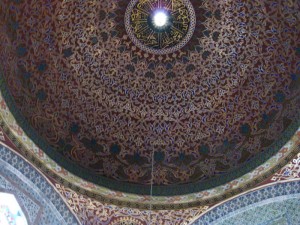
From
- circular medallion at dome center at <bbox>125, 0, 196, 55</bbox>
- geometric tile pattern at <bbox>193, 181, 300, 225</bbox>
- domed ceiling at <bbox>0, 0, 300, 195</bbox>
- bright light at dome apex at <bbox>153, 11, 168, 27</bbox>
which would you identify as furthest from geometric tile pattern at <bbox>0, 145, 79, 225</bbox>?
bright light at dome apex at <bbox>153, 11, 168, 27</bbox>

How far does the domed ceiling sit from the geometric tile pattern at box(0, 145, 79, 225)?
1.70 ft

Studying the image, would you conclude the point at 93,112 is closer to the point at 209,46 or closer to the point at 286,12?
the point at 209,46

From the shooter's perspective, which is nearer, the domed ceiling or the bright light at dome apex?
the domed ceiling

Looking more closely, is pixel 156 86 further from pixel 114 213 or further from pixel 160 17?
pixel 114 213

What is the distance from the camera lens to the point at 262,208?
8430 millimetres

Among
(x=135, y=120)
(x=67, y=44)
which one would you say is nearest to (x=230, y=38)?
(x=135, y=120)

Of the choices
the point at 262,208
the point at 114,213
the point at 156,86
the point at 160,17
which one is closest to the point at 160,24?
the point at 160,17

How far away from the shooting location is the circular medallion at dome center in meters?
9.73

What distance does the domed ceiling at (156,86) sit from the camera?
29.5ft

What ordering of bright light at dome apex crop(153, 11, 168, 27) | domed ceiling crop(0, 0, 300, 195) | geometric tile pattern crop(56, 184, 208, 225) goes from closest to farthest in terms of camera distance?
geometric tile pattern crop(56, 184, 208, 225), domed ceiling crop(0, 0, 300, 195), bright light at dome apex crop(153, 11, 168, 27)

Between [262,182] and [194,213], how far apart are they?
1.13m

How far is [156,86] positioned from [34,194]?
3062mm

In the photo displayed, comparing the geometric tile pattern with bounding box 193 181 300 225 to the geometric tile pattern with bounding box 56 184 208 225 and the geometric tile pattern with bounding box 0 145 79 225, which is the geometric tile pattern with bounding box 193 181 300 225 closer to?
the geometric tile pattern with bounding box 56 184 208 225

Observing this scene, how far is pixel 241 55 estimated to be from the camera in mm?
9773
